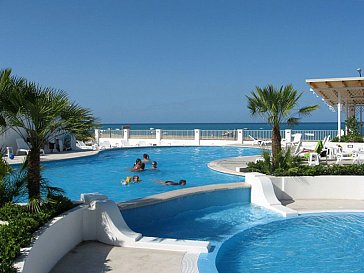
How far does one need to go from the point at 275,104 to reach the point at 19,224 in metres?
7.95

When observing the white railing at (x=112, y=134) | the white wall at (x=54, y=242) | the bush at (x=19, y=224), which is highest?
the white railing at (x=112, y=134)

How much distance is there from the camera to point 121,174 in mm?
13969

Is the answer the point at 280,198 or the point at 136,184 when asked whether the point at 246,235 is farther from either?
the point at 136,184

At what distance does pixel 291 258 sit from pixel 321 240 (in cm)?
117

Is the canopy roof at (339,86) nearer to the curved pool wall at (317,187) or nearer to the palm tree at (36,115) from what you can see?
the curved pool wall at (317,187)

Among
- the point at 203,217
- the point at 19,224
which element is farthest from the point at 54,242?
the point at 203,217

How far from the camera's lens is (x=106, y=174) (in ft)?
46.1

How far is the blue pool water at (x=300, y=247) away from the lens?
17.5 feet

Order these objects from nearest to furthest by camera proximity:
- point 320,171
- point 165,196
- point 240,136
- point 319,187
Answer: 1. point 165,196
2. point 319,187
3. point 320,171
4. point 240,136

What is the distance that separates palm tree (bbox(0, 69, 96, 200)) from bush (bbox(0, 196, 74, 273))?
0.88ft

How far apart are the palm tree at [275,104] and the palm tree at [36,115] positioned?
21.2 feet

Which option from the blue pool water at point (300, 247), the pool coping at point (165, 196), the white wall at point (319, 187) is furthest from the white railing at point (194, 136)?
the blue pool water at point (300, 247)

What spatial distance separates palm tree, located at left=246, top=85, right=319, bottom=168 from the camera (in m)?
10.5

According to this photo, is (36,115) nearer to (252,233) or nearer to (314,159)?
(252,233)
